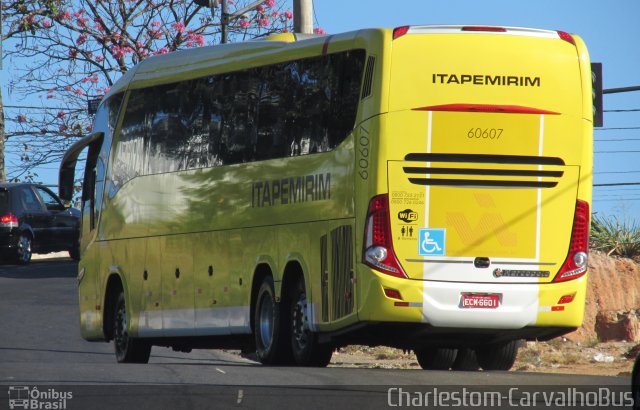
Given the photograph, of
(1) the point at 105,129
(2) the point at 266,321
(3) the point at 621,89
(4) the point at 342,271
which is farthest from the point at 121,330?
(3) the point at 621,89

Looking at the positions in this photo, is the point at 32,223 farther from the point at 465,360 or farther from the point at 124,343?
the point at 465,360

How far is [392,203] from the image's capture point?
45.9 feet

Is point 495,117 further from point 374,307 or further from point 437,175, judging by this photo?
point 374,307

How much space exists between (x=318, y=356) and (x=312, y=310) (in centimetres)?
60

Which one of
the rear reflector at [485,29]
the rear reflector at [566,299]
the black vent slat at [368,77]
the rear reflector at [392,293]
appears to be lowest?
the rear reflector at [566,299]

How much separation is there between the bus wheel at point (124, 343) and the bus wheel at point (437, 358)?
357 centimetres

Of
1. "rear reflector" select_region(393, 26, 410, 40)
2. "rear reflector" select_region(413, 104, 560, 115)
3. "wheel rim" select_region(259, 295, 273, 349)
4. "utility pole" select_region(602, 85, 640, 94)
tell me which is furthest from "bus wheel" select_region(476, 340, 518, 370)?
"utility pole" select_region(602, 85, 640, 94)

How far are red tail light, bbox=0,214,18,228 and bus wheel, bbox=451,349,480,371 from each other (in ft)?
58.7

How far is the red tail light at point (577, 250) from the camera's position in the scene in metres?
14.5

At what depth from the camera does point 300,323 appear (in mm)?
15617

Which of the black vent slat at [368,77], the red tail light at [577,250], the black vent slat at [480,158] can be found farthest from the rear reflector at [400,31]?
the red tail light at [577,250]

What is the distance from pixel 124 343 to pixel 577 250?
292 inches

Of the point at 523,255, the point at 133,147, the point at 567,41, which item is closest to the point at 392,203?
the point at 523,255

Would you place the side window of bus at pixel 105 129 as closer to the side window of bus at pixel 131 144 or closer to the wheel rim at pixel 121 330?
the side window of bus at pixel 131 144
